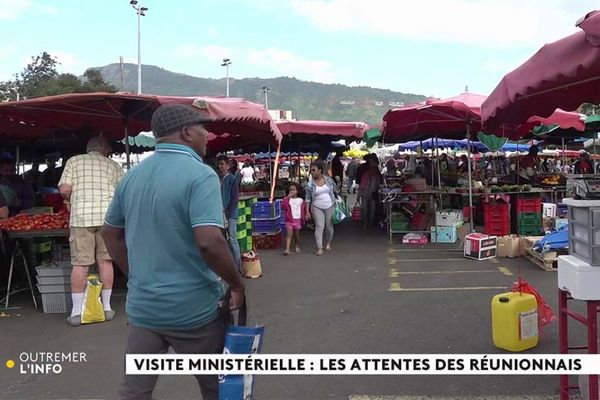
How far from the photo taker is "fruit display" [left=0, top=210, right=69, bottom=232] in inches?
252

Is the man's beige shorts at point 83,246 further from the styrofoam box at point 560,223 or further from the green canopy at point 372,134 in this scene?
the green canopy at point 372,134

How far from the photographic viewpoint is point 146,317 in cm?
256

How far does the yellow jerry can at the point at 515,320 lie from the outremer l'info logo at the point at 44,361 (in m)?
3.69

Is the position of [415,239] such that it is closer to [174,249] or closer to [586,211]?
[586,211]

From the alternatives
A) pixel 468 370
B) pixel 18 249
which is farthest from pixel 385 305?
pixel 18 249

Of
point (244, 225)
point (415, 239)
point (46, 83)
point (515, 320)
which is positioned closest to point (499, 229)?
point (415, 239)

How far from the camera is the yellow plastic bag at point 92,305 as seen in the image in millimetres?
5879

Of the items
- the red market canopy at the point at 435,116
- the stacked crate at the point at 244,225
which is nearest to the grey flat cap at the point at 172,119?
the stacked crate at the point at 244,225

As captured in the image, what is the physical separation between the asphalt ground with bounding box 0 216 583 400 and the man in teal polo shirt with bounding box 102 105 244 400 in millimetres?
1630

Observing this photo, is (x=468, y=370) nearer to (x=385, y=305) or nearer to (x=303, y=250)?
(x=385, y=305)

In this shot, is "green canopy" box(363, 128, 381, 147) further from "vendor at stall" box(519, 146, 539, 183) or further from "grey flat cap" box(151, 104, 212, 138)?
"grey flat cap" box(151, 104, 212, 138)

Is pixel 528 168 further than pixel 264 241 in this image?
Yes

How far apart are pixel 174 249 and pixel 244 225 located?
22.2 ft

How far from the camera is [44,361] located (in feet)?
16.0
